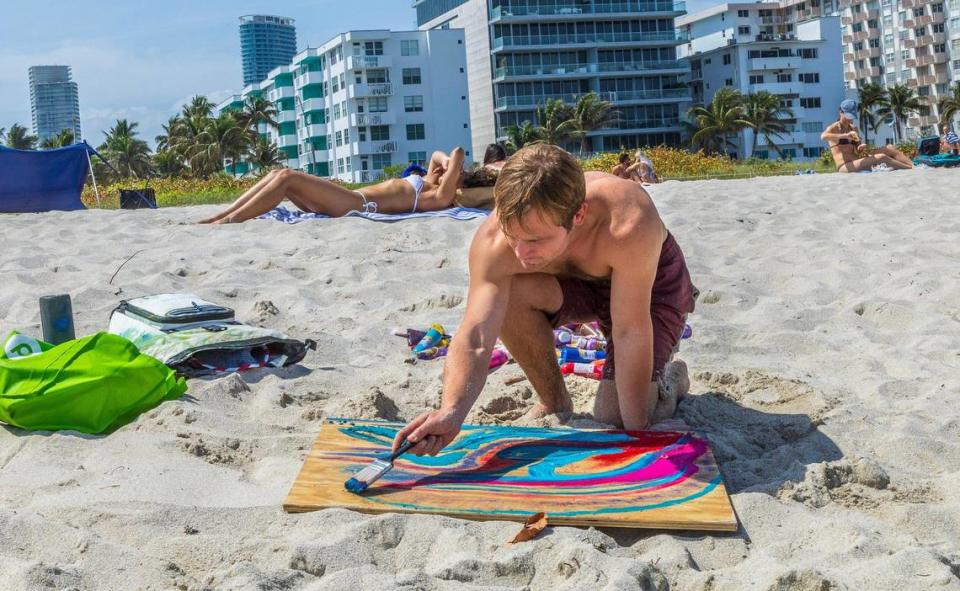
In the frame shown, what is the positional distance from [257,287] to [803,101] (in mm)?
65843

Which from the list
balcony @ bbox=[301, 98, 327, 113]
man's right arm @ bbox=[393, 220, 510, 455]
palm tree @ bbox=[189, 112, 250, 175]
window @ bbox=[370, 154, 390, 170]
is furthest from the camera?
balcony @ bbox=[301, 98, 327, 113]

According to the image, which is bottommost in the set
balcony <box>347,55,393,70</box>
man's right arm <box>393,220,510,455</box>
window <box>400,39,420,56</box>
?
man's right arm <box>393,220,510,455</box>

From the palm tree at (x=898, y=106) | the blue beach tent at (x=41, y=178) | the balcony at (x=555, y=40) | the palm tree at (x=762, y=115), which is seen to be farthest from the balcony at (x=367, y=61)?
the blue beach tent at (x=41, y=178)

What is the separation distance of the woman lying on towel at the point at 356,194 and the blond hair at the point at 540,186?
5.62m

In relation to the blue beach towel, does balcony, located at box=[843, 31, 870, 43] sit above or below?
above

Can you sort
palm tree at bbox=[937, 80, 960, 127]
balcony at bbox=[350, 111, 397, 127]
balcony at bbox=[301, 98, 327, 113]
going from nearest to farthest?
balcony at bbox=[350, 111, 397, 127]
palm tree at bbox=[937, 80, 960, 127]
balcony at bbox=[301, 98, 327, 113]

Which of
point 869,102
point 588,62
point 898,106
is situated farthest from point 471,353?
point 869,102

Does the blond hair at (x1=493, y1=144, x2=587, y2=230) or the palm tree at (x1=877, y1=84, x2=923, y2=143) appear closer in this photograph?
the blond hair at (x1=493, y1=144, x2=587, y2=230)

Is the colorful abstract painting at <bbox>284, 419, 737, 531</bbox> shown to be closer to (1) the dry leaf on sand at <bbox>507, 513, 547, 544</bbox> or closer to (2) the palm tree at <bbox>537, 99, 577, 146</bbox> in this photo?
(1) the dry leaf on sand at <bbox>507, 513, 547, 544</bbox>

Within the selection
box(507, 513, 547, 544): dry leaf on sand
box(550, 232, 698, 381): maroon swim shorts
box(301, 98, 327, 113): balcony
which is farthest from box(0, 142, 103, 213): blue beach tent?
box(301, 98, 327, 113): balcony

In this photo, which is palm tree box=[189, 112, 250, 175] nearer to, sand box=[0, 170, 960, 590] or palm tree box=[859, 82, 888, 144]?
palm tree box=[859, 82, 888, 144]

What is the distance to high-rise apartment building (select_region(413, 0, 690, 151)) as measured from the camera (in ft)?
194

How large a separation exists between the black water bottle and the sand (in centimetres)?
56

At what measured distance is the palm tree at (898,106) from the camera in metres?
67.1
